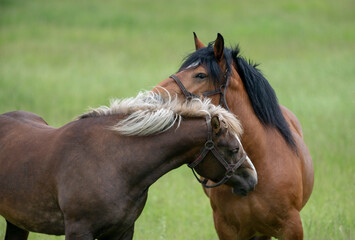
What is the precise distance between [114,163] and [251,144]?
143cm

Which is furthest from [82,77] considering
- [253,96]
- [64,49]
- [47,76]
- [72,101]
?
[253,96]

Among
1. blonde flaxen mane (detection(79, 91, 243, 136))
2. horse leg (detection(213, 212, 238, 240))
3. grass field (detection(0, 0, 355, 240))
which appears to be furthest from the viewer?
grass field (detection(0, 0, 355, 240))

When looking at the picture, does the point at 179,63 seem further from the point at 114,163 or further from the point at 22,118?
the point at 114,163

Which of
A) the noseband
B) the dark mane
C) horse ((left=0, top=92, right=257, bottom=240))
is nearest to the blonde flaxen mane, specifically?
horse ((left=0, top=92, right=257, bottom=240))

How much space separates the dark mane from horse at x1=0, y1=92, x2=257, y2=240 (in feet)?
2.37

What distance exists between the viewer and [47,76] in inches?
599

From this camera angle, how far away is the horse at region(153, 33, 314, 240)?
4559mm

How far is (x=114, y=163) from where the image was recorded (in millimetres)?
3832

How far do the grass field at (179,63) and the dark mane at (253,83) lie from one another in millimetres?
1803

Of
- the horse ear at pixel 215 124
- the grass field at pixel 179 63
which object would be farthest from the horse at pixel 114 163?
the grass field at pixel 179 63

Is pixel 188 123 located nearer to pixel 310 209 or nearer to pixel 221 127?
pixel 221 127

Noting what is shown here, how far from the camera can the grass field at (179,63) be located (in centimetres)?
712

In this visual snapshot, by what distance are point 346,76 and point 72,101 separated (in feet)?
28.7

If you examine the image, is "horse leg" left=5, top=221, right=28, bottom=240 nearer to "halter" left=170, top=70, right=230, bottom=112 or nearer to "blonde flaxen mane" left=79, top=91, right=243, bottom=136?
"blonde flaxen mane" left=79, top=91, right=243, bottom=136
